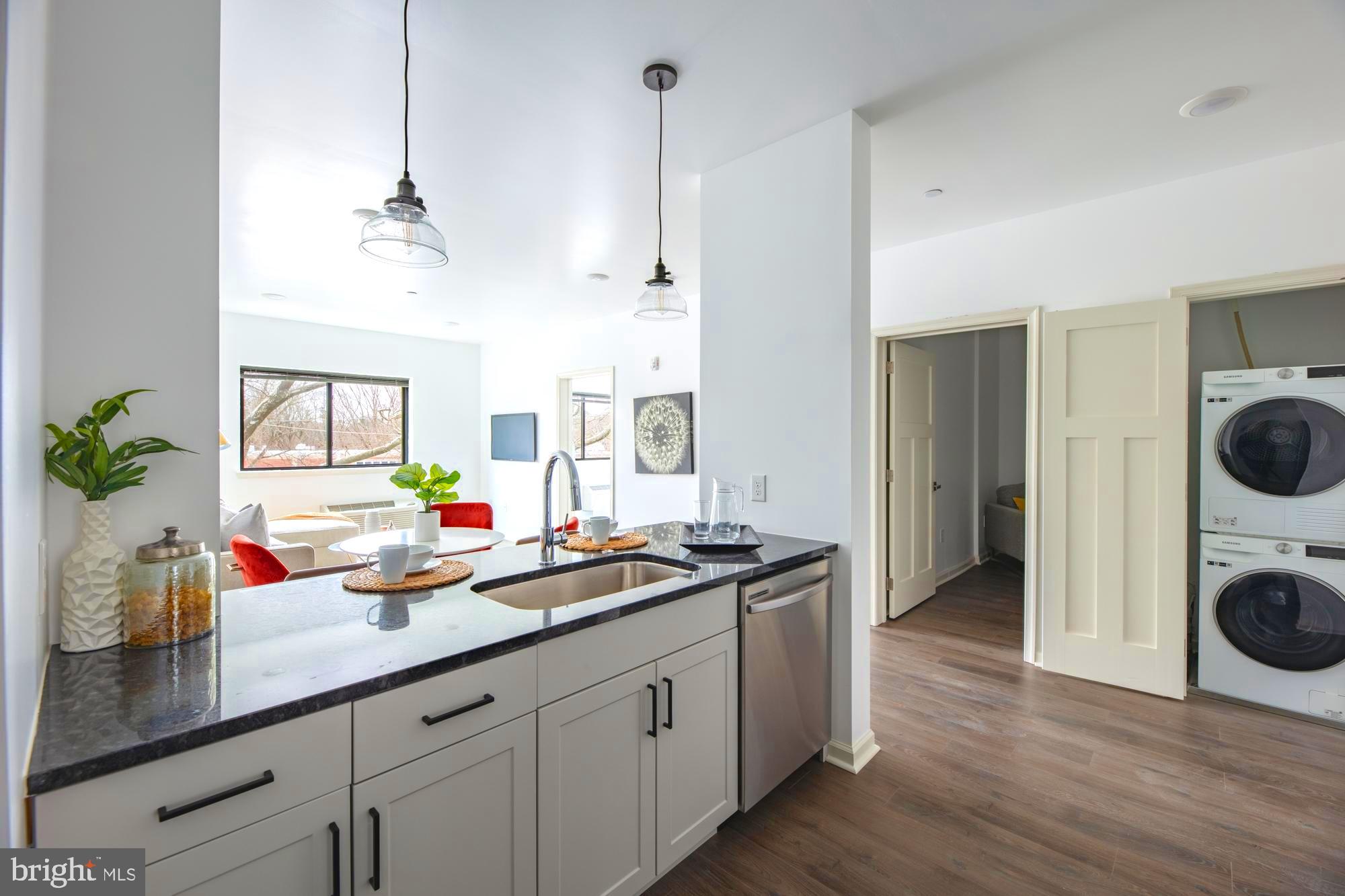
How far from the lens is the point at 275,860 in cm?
91

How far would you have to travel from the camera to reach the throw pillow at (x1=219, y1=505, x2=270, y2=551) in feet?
12.6

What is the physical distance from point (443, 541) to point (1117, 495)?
13.4 feet

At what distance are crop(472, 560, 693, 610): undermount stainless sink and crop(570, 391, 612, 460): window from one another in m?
5.65

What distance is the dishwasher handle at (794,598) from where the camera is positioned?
1923 millimetres

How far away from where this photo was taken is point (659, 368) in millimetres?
5434

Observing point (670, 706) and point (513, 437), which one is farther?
point (513, 437)

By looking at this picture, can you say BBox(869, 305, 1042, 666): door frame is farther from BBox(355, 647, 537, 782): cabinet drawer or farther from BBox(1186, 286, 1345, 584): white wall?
BBox(355, 647, 537, 782): cabinet drawer

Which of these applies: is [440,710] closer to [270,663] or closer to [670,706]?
[270,663]

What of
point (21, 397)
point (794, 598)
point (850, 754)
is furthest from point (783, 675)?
point (21, 397)

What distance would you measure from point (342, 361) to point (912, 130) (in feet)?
20.5

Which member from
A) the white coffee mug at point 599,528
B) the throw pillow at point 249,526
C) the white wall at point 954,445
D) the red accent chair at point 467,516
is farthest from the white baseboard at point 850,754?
the throw pillow at point 249,526

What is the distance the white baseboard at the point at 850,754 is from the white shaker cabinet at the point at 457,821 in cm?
144

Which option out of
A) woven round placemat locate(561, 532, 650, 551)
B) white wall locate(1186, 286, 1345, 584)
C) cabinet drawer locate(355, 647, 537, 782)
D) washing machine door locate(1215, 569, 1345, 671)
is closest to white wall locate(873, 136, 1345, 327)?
white wall locate(1186, 286, 1345, 584)

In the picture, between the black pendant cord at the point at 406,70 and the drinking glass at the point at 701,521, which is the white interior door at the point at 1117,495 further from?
the black pendant cord at the point at 406,70
